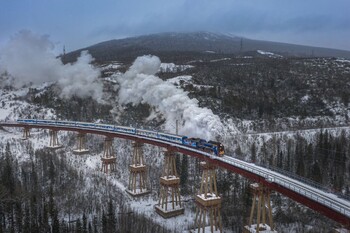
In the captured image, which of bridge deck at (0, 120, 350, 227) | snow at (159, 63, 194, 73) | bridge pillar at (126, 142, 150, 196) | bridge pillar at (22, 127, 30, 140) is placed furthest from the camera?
snow at (159, 63, 194, 73)

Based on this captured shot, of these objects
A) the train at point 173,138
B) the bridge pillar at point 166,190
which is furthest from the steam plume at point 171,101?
the bridge pillar at point 166,190

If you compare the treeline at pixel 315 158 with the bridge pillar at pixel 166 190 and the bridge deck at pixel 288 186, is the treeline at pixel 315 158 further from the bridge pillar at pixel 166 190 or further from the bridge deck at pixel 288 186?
the bridge deck at pixel 288 186

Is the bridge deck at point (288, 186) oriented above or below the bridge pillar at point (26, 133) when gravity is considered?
above

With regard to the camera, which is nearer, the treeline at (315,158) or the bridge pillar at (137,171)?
the bridge pillar at (137,171)

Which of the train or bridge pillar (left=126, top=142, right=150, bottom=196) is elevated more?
the train

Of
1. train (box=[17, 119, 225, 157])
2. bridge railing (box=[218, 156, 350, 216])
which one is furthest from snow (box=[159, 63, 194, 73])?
bridge railing (box=[218, 156, 350, 216])

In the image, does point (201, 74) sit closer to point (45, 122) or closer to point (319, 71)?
point (319, 71)

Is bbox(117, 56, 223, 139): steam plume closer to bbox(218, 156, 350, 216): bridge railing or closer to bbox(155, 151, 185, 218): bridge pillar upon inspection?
bbox(155, 151, 185, 218): bridge pillar

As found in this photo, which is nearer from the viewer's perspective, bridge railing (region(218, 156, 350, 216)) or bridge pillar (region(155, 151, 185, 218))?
bridge railing (region(218, 156, 350, 216))

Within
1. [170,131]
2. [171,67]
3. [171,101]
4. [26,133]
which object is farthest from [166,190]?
[171,67]

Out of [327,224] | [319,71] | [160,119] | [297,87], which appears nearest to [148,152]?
[160,119]
